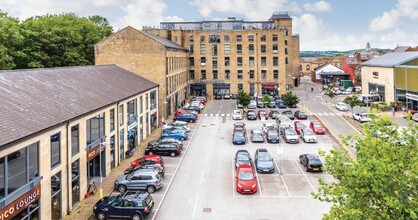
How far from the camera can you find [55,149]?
2123cm

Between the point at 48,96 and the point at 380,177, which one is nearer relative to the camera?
the point at 380,177

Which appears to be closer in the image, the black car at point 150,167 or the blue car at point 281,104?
the black car at point 150,167

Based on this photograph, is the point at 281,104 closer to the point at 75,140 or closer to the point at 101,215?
the point at 75,140

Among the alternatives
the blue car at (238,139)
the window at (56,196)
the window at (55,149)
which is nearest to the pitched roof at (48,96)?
the window at (55,149)

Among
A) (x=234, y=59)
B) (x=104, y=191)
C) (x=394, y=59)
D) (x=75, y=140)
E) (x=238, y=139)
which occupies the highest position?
(x=234, y=59)

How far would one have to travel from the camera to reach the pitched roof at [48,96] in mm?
18719

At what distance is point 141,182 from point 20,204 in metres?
9.40

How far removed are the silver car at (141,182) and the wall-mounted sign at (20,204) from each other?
743 cm

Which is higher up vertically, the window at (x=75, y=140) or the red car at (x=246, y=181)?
the window at (x=75, y=140)

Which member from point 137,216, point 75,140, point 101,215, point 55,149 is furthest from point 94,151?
point 137,216

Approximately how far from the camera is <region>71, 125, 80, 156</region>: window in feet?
77.0

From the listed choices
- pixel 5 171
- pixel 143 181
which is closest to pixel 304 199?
pixel 143 181

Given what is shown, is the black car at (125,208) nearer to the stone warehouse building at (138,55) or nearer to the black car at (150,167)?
the black car at (150,167)

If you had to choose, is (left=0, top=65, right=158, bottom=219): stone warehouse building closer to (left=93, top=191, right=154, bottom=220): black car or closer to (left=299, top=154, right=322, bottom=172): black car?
(left=93, top=191, right=154, bottom=220): black car
